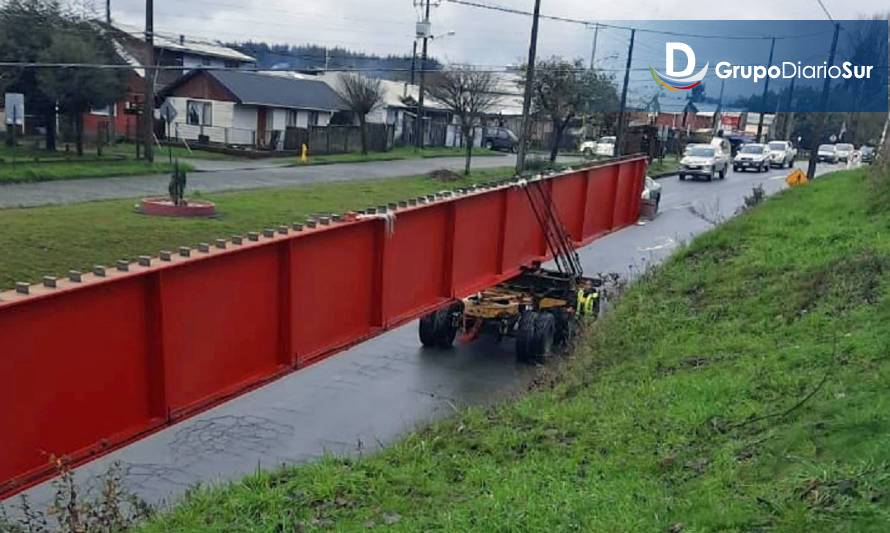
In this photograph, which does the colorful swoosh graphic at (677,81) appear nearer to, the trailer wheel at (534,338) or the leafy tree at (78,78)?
the leafy tree at (78,78)

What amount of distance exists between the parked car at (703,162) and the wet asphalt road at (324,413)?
3359 cm

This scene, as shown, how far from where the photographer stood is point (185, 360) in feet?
19.3

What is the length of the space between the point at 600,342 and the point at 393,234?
135 inches

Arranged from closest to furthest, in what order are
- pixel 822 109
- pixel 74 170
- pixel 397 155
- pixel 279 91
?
pixel 74 170, pixel 822 109, pixel 397 155, pixel 279 91

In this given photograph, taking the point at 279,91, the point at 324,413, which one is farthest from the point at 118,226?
the point at 279,91

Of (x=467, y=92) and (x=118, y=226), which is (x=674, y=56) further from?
(x=118, y=226)

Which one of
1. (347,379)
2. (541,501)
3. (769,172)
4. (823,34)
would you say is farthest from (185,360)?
(769,172)

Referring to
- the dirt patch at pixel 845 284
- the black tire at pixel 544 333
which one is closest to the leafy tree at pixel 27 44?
the black tire at pixel 544 333

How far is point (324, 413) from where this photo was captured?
33.1ft

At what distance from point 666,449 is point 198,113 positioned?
47594mm

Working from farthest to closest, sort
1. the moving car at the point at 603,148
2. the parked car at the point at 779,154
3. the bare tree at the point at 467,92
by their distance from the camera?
the parked car at the point at 779,154 → the moving car at the point at 603,148 → the bare tree at the point at 467,92

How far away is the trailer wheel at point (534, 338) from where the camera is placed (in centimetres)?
1219

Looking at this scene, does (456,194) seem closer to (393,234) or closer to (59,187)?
(393,234)

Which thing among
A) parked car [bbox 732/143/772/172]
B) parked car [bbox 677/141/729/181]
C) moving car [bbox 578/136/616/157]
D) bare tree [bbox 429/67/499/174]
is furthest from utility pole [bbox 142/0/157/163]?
parked car [bbox 732/143/772/172]
